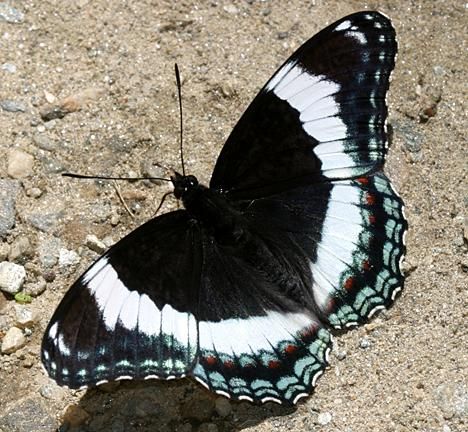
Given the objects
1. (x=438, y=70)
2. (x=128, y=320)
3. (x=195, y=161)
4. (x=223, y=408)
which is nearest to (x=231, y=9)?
(x=195, y=161)

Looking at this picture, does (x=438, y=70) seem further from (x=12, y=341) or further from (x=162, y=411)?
(x=12, y=341)

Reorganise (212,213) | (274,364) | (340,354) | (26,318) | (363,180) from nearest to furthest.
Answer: (274,364), (212,213), (363,180), (340,354), (26,318)

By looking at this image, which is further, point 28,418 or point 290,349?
point 28,418

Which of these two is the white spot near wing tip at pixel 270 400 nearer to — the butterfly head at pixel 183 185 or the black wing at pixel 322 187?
the black wing at pixel 322 187

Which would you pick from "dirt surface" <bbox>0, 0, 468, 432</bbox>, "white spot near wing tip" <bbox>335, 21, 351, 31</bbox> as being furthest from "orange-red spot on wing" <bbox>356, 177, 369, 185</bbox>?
"white spot near wing tip" <bbox>335, 21, 351, 31</bbox>

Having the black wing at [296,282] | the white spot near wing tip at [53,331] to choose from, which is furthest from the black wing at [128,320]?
the black wing at [296,282]

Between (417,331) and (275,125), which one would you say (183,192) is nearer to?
(275,125)
